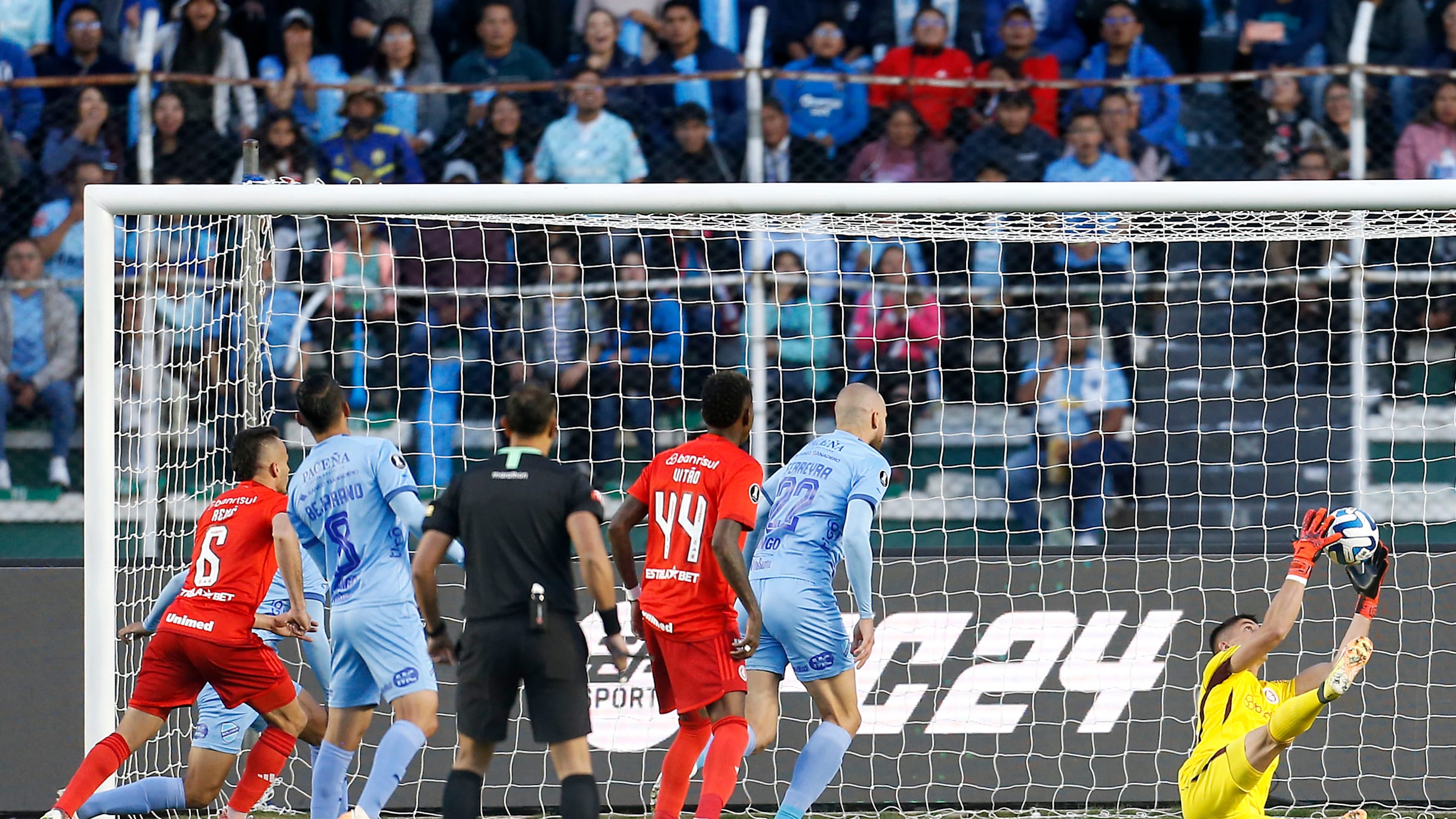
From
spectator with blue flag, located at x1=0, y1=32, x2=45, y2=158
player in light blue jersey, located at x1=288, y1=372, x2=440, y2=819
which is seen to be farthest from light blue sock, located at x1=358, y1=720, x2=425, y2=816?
spectator with blue flag, located at x1=0, y1=32, x2=45, y2=158

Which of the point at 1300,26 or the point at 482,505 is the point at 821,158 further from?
the point at 482,505

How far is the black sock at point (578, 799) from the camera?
18.2 feet

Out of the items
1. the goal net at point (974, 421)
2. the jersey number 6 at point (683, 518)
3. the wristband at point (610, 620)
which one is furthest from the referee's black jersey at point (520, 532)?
the goal net at point (974, 421)

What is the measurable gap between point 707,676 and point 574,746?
0.67m

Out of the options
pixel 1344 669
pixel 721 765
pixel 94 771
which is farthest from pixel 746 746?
pixel 94 771

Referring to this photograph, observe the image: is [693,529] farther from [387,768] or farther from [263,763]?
[263,763]

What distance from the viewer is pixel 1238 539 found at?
26.3ft

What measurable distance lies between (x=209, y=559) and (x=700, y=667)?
78.6 inches

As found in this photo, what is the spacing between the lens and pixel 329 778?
642cm

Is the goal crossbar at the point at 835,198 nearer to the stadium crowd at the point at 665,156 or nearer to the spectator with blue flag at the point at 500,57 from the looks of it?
the stadium crowd at the point at 665,156

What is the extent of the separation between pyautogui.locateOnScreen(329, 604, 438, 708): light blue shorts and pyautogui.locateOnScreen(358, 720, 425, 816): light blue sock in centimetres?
15

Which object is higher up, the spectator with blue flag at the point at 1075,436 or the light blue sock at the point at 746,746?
the spectator with blue flag at the point at 1075,436

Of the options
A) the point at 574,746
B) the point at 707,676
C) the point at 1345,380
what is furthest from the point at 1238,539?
the point at 574,746

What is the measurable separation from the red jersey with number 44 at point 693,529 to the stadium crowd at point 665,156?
1.90 m
